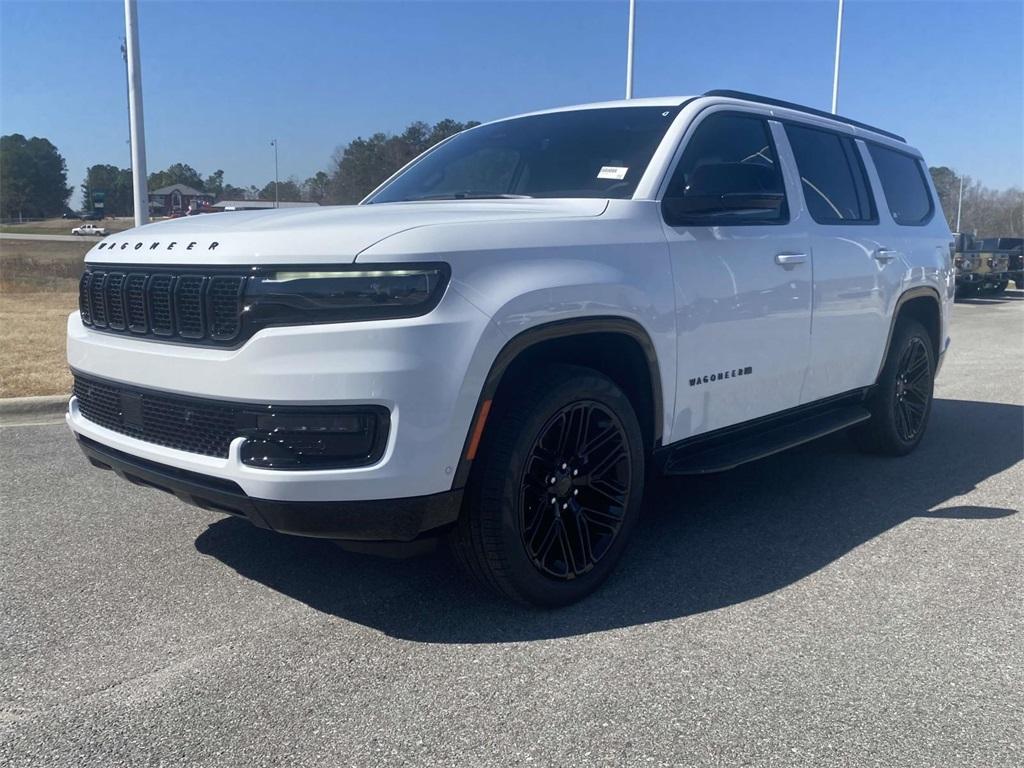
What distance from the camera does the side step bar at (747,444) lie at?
13.3 ft

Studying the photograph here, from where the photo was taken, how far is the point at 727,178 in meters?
3.76

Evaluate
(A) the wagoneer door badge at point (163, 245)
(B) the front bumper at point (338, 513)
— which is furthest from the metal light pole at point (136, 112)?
(B) the front bumper at point (338, 513)

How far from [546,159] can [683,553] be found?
194 centimetres

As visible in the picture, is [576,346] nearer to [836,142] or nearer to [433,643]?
[433,643]

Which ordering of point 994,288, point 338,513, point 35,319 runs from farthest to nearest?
point 994,288
point 35,319
point 338,513

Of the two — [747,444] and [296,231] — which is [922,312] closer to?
[747,444]

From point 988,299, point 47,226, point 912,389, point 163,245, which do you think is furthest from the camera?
point 47,226

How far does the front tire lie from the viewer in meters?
3.21

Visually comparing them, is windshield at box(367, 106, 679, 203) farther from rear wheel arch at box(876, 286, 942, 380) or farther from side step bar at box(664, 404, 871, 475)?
rear wheel arch at box(876, 286, 942, 380)

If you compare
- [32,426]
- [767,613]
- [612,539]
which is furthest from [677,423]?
[32,426]

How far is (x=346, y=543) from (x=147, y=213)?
1037 cm

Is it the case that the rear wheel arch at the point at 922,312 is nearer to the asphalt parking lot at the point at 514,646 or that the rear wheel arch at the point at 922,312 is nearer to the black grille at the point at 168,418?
the asphalt parking lot at the point at 514,646

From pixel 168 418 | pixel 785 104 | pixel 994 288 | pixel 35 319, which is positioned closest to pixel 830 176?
pixel 785 104

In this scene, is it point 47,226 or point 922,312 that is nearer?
point 922,312
